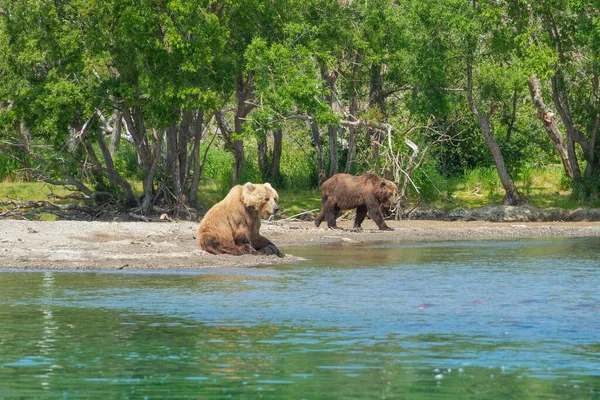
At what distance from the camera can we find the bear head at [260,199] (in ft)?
58.9

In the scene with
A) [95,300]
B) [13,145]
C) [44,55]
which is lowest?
[95,300]

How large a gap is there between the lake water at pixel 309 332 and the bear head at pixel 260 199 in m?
1.02

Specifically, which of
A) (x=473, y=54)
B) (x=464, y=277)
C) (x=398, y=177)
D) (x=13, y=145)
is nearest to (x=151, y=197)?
(x=13, y=145)

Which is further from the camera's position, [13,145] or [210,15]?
[13,145]

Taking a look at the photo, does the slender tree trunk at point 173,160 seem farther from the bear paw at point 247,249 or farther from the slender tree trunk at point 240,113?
the bear paw at point 247,249

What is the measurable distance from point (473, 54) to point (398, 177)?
14.0 feet

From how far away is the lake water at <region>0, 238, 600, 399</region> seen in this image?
888 centimetres

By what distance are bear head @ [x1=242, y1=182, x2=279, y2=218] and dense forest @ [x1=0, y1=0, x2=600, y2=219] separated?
7.40 m

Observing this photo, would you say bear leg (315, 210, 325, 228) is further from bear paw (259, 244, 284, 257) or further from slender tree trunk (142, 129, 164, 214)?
bear paw (259, 244, 284, 257)

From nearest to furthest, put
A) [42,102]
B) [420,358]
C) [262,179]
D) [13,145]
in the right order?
[420,358] < [42,102] < [13,145] < [262,179]

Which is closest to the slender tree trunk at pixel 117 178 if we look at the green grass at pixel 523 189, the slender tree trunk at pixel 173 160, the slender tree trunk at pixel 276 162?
the slender tree trunk at pixel 173 160

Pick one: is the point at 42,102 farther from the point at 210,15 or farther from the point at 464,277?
the point at 464,277

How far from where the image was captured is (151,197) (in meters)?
27.2

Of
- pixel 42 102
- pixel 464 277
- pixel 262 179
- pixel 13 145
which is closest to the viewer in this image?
pixel 464 277
